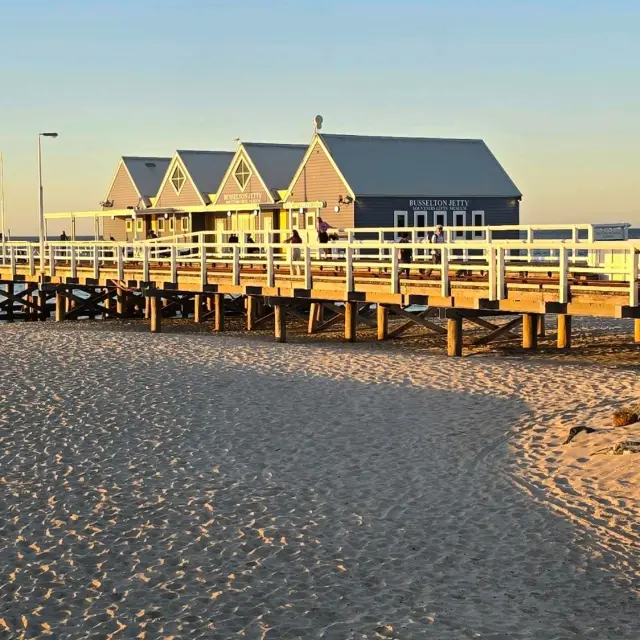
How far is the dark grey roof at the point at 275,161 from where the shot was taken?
42284 millimetres

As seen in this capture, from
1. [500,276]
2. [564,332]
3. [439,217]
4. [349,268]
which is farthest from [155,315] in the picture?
[439,217]

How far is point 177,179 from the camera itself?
4916cm

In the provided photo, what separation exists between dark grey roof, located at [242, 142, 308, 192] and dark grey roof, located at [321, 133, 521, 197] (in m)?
4.41

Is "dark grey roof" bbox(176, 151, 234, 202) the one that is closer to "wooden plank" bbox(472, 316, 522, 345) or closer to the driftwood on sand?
"wooden plank" bbox(472, 316, 522, 345)

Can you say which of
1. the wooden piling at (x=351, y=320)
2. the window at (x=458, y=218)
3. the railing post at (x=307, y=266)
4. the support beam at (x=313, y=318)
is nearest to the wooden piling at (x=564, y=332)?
the wooden piling at (x=351, y=320)

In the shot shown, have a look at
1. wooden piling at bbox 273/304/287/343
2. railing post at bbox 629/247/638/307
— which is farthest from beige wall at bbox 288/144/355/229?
railing post at bbox 629/247/638/307

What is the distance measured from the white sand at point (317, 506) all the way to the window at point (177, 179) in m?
31.8

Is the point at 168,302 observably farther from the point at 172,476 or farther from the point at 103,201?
the point at 172,476

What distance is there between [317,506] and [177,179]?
40180 millimetres

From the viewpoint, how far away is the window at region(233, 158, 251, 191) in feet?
142

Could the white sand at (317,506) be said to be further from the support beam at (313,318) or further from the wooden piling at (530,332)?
the support beam at (313,318)

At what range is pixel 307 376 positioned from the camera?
17.8m

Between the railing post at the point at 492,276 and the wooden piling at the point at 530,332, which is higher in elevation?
the railing post at the point at 492,276

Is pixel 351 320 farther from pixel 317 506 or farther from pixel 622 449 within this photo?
pixel 317 506
